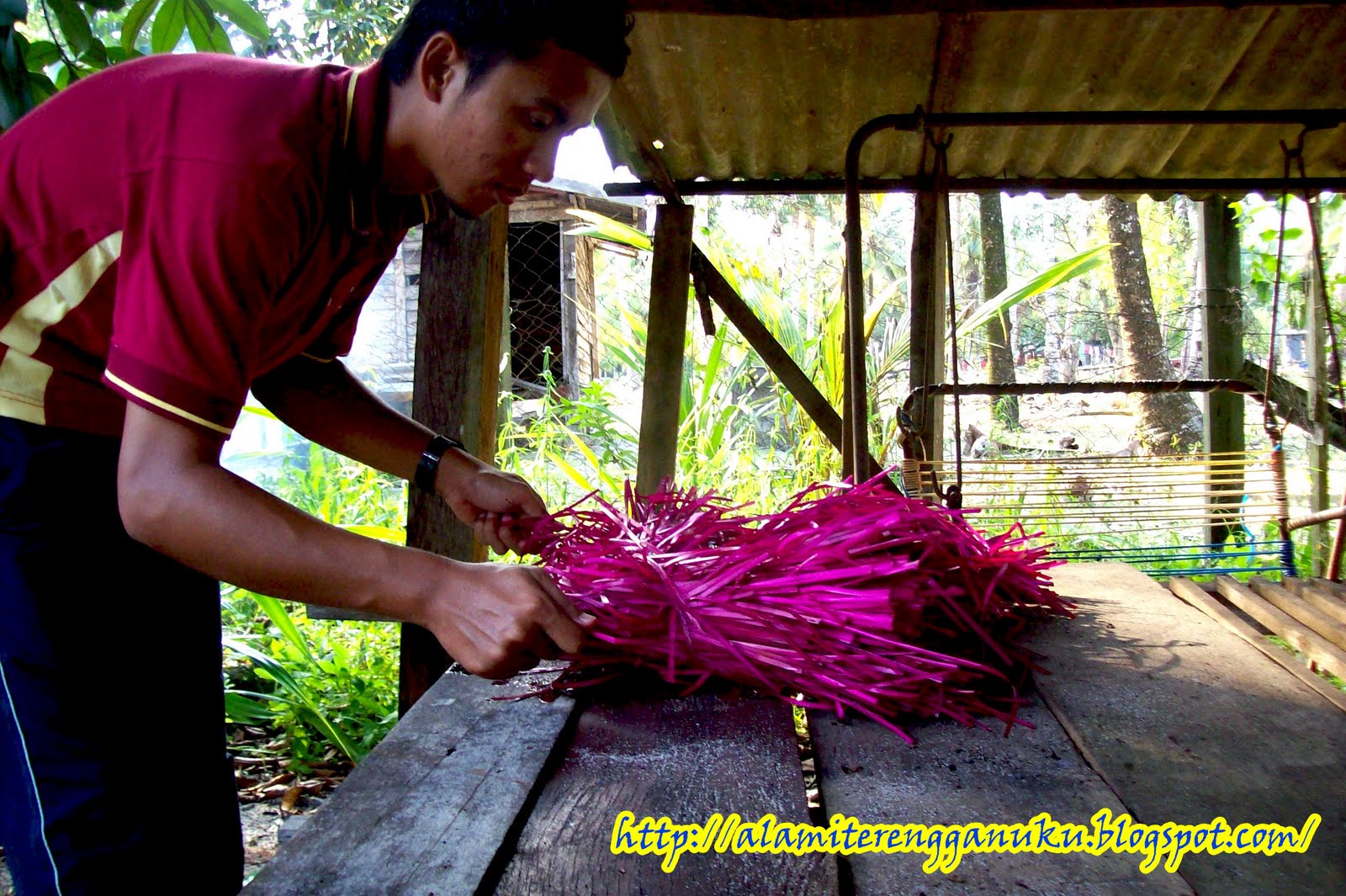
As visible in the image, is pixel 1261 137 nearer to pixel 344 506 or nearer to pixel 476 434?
pixel 476 434

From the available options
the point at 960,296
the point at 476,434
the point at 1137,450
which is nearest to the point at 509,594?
the point at 476,434

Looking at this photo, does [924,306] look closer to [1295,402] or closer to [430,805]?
[430,805]

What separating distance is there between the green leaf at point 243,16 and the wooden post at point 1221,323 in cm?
416

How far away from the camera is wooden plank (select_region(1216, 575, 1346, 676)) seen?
1.59 metres

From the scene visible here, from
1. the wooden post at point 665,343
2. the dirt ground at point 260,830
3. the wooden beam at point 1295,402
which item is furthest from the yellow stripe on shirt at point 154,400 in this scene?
the wooden beam at point 1295,402

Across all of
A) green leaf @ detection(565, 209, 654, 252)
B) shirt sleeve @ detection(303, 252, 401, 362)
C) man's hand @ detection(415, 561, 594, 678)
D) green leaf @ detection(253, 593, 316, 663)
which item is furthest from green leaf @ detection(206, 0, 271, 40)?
green leaf @ detection(565, 209, 654, 252)

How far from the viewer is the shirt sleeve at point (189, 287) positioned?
3.26 ft

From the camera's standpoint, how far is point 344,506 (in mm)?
5340

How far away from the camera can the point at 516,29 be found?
1.19 meters

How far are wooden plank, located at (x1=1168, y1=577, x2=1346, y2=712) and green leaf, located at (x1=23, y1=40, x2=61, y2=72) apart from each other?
256cm

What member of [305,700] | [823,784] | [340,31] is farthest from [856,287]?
[340,31]

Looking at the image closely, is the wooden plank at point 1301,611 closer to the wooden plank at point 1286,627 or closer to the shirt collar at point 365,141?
the wooden plank at point 1286,627

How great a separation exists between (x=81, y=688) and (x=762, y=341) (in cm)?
289

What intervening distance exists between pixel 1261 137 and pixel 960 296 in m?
11.1
